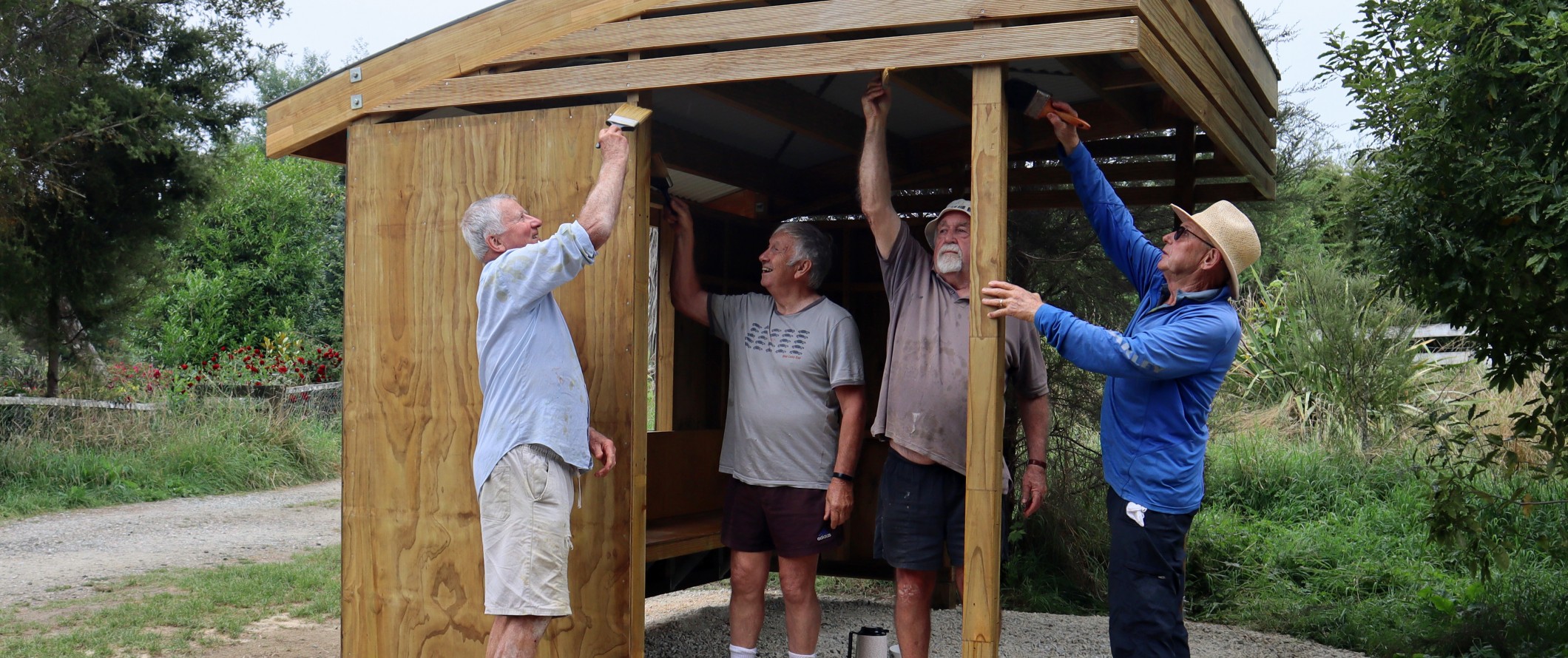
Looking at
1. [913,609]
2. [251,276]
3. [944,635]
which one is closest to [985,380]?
[913,609]

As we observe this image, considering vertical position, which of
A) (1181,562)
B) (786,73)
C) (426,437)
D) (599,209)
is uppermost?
(786,73)

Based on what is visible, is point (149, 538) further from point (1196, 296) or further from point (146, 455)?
point (1196, 296)

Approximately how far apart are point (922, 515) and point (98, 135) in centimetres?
1033

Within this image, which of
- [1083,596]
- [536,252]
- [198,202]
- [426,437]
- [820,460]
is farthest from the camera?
[198,202]

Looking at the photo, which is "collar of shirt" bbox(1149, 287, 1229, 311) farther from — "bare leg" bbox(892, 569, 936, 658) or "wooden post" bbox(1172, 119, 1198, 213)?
"wooden post" bbox(1172, 119, 1198, 213)

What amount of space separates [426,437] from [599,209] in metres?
1.16

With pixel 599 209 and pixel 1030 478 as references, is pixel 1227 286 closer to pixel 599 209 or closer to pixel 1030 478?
pixel 1030 478

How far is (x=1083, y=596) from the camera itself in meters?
7.54

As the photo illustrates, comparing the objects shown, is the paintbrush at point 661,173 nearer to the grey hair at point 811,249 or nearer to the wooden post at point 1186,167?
the grey hair at point 811,249

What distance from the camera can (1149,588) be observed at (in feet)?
11.1

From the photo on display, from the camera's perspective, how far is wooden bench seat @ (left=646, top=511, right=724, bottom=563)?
16.4ft

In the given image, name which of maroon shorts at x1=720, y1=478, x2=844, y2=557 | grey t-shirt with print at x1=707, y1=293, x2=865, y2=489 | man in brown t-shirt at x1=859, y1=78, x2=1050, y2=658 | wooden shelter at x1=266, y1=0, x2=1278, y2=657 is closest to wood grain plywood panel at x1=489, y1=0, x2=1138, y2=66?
wooden shelter at x1=266, y1=0, x2=1278, y2=657

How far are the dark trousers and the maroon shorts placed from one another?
3.80 feet

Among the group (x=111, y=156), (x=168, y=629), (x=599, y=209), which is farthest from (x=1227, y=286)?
(x=111, y=156)
